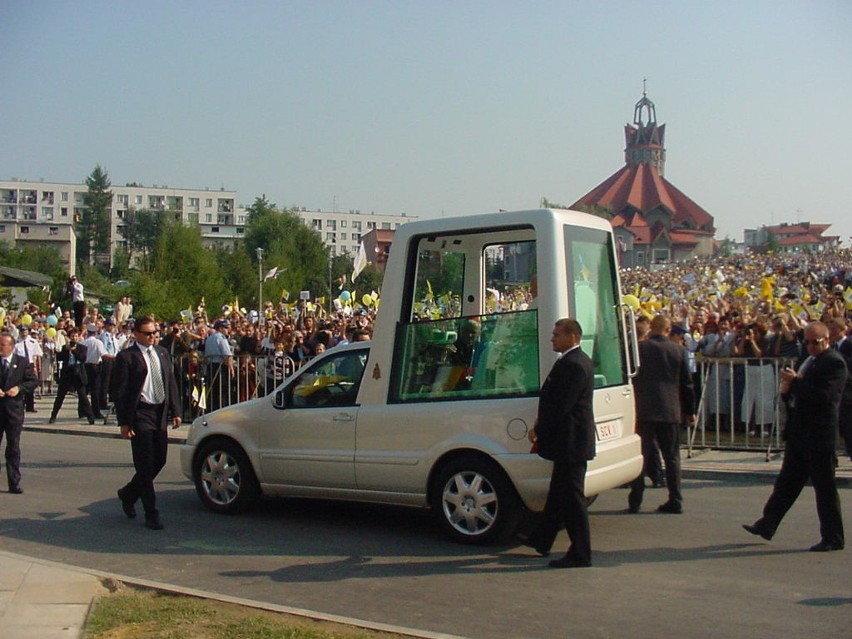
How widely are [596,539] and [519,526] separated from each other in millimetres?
673

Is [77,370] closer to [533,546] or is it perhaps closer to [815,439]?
[533,546]

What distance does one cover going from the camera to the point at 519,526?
27.4 ft

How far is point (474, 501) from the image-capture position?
781 cm

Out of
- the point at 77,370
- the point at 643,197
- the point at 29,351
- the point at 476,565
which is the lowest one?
the point at 476,565

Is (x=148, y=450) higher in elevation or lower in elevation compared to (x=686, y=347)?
lower

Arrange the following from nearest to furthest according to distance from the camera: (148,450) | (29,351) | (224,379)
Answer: (148,450) < (224,379) < (29,351)

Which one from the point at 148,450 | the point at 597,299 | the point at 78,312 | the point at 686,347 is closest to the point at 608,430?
the point at 597,299

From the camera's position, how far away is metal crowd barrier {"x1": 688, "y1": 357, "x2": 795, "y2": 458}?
12.7 m

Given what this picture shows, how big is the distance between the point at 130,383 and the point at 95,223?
450 ft

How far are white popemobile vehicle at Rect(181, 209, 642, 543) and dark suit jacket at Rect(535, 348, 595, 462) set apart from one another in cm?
56

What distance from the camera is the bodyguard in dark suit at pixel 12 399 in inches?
414

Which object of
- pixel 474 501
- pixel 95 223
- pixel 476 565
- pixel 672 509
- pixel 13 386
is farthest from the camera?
pixel 95 223

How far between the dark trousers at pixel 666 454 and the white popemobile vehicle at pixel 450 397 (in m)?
0.71

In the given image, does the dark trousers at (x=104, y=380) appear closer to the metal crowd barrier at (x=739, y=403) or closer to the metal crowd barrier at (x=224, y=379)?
the metal crowd barrier at (x=224, y=379)
